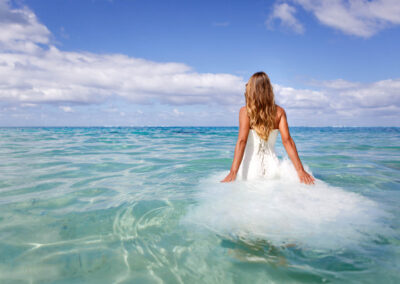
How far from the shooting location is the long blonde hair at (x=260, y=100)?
12.0 ft

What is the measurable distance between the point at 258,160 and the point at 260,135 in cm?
45

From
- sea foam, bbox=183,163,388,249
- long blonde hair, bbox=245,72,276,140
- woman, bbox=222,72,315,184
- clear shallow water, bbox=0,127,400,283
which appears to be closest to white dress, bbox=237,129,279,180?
woman, bbox=222,72,315,184

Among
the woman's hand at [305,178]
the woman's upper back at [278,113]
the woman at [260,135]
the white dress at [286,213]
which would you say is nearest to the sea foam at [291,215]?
the white dress at [286,213]

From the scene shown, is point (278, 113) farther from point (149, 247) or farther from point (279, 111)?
point (149, 247)

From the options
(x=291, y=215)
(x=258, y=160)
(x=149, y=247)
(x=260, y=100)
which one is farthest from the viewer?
(x=258, y=160)

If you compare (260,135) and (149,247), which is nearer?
(149,247)

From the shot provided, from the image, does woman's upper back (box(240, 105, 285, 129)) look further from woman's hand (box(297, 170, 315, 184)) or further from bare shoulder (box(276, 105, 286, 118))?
woman's hand (box(297, 170, 315, 184))

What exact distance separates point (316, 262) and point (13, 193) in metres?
4.47

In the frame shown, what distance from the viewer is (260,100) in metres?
3.65

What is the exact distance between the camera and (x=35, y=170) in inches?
225

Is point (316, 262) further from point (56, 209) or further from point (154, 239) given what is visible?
point (56, 209)

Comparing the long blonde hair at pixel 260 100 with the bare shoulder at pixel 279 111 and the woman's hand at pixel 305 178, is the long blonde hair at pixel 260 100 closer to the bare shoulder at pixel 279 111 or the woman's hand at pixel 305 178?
the bare shoulder at pixel 279 111

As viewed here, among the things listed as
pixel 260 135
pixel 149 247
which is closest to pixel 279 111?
pixel 260 135

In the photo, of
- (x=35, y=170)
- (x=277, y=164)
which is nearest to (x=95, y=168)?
(x=35, y=170)
